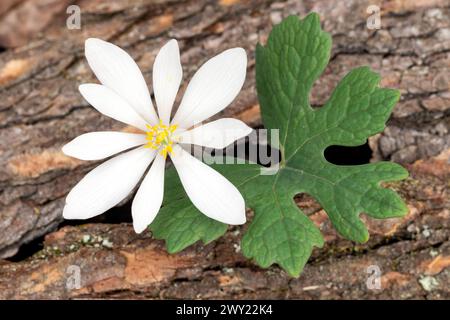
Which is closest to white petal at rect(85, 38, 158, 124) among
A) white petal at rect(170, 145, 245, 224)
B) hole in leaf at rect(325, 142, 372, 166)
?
→ white petal at rect(170, 145, 245, 224)

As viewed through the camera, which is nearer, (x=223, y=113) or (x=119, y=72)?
(x=119, y=72)

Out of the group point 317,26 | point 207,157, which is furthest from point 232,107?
point 317,26

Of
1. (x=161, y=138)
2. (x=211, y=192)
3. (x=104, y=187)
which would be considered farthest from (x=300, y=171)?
(x=104, y=187)

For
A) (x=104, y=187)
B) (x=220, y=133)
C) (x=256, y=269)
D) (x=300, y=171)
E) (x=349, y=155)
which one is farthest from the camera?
(x=349, y=155)

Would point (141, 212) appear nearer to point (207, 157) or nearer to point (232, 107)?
point (207, 157)

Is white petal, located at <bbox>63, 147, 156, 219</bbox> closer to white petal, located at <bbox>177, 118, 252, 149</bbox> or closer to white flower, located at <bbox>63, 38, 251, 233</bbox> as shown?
white flower, located at <bbox>63, 38, 251, 233</bbox>

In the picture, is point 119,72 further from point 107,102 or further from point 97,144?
point 97,144

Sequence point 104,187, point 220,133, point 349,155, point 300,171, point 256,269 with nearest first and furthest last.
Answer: point 220,133
point 104,187
point 300,171
point 256,269
point 349,155

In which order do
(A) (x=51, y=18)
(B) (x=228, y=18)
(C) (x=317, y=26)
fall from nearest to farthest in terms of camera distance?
(C) (x=317, y=26)
(B) (x=228, y=18)
(A) (x=51, y=18)
